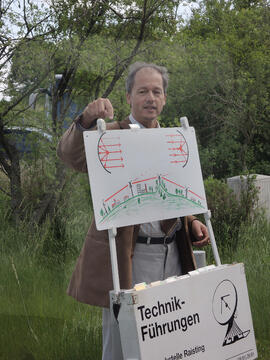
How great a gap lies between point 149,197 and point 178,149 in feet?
1.21

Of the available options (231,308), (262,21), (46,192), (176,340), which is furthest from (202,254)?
(262,21)

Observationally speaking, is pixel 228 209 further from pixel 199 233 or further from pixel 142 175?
pixel 142 175

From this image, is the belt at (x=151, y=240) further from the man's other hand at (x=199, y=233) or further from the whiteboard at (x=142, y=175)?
the man's other hand at (x=199, y=233)

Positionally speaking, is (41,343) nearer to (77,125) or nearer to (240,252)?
(77,125)

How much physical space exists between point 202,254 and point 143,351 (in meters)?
1.17

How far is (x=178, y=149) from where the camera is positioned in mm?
3020

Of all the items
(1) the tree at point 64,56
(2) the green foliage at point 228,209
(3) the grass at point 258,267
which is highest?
(1) the tree at point 64,56

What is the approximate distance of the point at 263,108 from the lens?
12.5 m

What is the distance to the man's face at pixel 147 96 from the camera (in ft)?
9.50

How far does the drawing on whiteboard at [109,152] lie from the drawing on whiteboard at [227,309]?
2.69 feet

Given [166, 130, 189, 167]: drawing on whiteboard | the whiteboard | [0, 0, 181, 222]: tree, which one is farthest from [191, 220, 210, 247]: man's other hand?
[0, 0, 181, 222]: tree

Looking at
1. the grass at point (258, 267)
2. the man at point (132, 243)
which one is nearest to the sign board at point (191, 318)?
the man at point (132, 243)

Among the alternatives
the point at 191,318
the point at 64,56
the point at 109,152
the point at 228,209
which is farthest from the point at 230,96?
the point at 191,318

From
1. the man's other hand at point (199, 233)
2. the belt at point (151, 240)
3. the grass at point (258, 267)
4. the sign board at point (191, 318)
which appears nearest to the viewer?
the sign board at point (191, 318)
